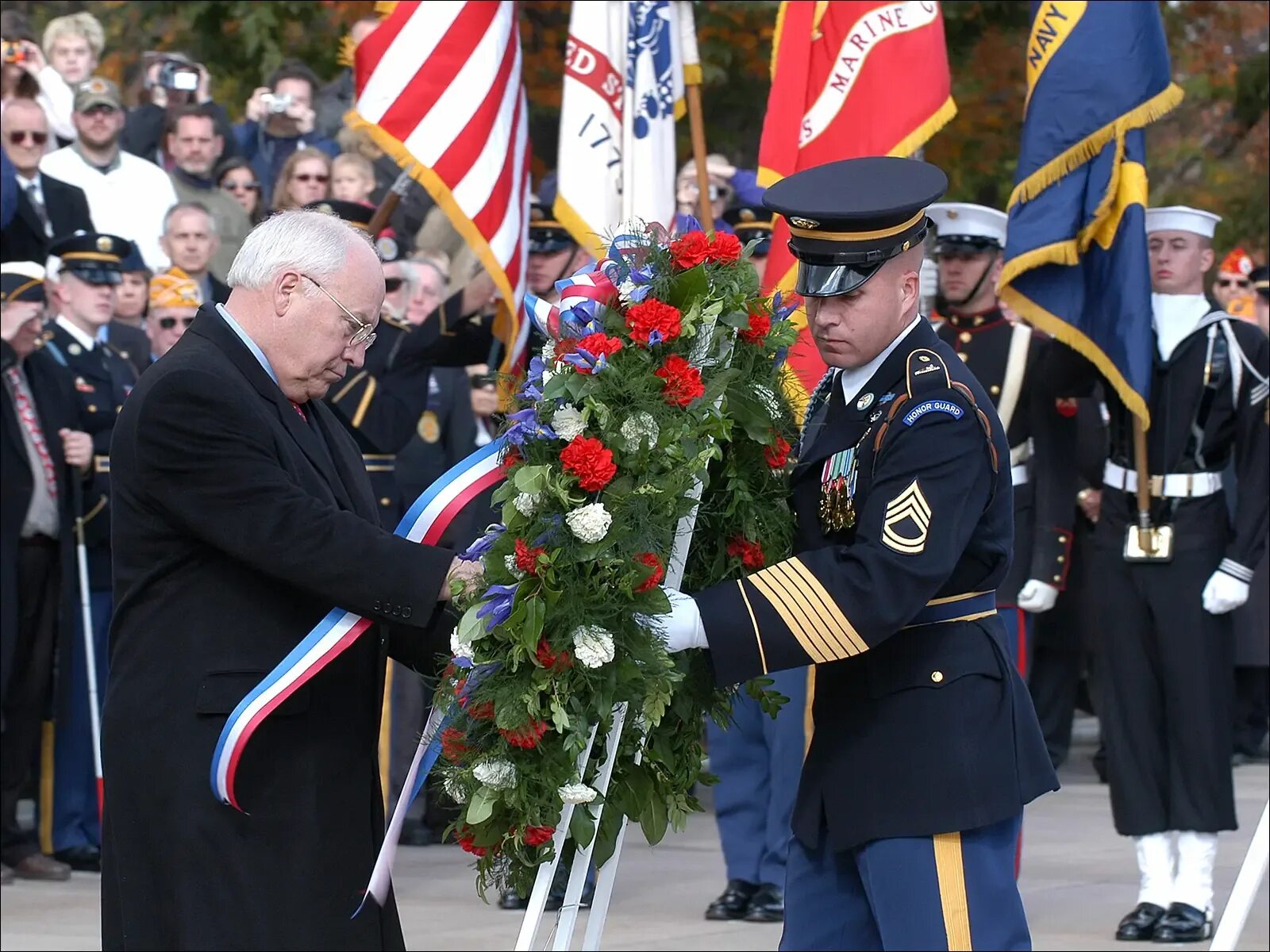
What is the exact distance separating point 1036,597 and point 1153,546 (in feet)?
2.78

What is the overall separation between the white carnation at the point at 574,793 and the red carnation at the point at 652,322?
2.66 feet

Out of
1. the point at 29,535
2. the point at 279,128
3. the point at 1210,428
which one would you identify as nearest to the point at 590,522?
the point at 1210,428

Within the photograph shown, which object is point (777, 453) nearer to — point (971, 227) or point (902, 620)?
point (902, 620)

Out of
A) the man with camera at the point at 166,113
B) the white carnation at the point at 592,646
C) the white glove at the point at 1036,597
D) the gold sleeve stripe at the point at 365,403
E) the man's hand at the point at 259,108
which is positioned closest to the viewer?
the white carnation at the point at 592,646

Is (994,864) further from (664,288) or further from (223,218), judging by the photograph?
(223,218)

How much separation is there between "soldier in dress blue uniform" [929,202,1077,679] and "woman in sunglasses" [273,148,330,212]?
12.5 feet

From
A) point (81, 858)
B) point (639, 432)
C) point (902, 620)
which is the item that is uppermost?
point (639, 432)

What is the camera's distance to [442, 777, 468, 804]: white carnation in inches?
162

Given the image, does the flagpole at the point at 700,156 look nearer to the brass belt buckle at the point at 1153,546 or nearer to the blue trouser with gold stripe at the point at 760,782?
the blue trouser with gold stripe at the point at 760,782

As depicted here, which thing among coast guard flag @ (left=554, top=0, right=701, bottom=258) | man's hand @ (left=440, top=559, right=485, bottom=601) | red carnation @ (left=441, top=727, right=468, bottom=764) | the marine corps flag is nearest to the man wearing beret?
coast guard flag @ (left=554, top=0, right=701, bottom=258)

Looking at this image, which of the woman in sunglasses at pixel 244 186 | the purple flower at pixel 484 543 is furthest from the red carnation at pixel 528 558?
the woman in sunglasses at pixel 244 186

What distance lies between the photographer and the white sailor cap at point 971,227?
325 inches

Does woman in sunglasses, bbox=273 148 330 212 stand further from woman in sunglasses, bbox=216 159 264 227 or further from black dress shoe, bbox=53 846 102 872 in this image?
black dress shoe, bbox=53 846 102 872

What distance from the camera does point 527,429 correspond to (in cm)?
409
